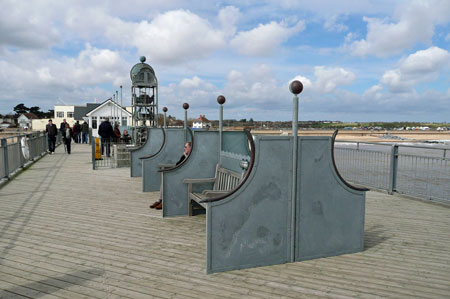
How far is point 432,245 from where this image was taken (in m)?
5.34

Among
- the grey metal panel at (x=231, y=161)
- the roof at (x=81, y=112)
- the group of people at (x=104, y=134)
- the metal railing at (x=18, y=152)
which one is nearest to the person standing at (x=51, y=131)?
the group of people at (x=104, y=134)

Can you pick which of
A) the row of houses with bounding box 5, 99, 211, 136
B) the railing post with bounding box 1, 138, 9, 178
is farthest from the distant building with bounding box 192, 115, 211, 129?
the railing post with bounding box 1, 138, 9, 178

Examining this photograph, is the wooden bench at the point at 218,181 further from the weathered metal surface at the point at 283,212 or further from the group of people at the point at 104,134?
the group of people at the point at 104,134

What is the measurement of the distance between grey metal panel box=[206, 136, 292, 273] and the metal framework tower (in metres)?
Result: 12.6

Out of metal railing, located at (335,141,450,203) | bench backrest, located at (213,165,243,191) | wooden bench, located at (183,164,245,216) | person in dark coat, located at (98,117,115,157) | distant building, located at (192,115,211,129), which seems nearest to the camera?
bench backrest, located at (213,165,243,191)

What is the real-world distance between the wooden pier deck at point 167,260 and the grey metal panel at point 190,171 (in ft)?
0.92

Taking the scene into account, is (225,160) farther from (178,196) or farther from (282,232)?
(282,232)

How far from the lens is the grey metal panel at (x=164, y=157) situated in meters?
9.00

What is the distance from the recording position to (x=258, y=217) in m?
4.37

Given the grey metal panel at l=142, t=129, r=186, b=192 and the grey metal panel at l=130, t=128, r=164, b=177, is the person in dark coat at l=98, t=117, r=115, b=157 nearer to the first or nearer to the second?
the grey metal panel at l=130, t=128, r=164, b=177

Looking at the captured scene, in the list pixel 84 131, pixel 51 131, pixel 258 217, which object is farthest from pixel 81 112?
pixel 258 217

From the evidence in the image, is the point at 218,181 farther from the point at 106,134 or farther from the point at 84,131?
the point at 84,131

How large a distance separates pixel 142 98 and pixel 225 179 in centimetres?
1139

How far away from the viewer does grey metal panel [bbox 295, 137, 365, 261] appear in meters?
4.54
